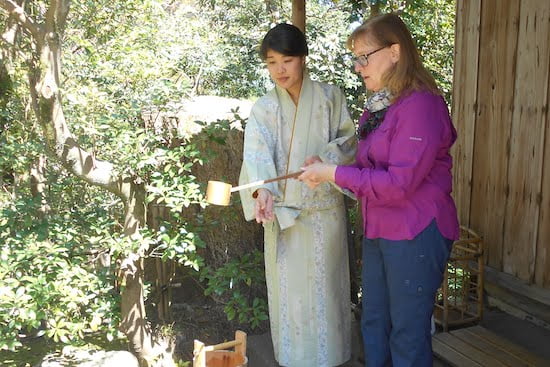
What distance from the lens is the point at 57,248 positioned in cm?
260

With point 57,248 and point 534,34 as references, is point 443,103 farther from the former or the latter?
point 57,248

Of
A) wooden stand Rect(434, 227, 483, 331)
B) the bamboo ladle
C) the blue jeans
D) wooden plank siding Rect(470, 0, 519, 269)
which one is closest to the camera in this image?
the blue jeans

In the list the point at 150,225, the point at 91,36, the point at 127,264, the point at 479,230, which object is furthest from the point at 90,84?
the point at 479,230

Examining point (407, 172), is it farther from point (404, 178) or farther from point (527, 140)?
point (527, 140)

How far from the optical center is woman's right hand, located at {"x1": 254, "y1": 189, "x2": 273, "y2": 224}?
82.6 inches

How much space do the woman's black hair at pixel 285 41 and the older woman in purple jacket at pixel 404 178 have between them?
0.31m

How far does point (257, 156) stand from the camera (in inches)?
87.7

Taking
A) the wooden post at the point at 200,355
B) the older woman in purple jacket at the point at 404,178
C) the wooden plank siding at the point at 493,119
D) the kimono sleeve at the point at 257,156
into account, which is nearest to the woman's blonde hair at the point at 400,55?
the older woman in purple jacket at the point at 404,178

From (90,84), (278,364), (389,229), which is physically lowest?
(278,364)

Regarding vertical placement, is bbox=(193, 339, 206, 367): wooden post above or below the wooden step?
above

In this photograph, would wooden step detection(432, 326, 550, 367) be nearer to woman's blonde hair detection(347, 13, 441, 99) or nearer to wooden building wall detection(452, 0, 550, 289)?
wooden building wall detection(452, 0, 550, 289)

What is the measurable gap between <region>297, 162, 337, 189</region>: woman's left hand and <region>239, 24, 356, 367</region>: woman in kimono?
0.28 metres

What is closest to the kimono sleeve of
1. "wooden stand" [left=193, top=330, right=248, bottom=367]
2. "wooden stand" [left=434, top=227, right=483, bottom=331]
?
"wooden stand" [left=193, top=330, right=248, bottom=367]

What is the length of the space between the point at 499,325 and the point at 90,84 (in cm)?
297
